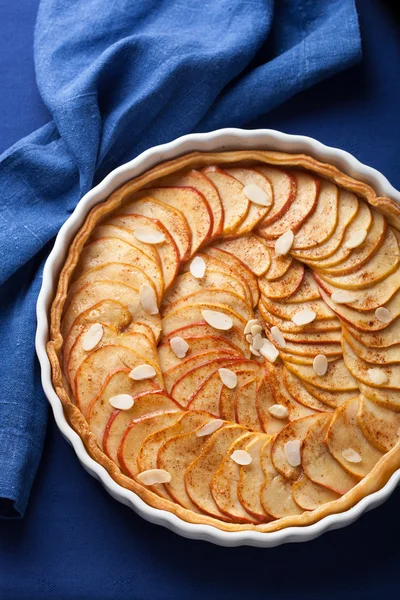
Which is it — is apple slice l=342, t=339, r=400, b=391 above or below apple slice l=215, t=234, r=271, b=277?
below

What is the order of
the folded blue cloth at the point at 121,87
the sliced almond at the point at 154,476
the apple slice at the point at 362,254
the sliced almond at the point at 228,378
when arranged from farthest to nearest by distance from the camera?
1. the folded blue cloth at the point at 121,87
2. the apple slice at the point at 362,254
3. the sliced almond at the point at 228,378
4. the sliced almond at the point at 154,476

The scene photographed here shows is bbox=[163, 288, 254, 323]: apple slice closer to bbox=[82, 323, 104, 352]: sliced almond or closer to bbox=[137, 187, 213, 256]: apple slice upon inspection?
bbox=[137, 187, 213, 256]: apple slice

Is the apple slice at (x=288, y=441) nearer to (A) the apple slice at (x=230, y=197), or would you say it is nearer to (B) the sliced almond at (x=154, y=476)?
(B) the sliced almond at (x=154, y=476)

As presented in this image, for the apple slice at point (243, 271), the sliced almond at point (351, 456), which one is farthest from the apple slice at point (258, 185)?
the sliced almond at point (351, 456)

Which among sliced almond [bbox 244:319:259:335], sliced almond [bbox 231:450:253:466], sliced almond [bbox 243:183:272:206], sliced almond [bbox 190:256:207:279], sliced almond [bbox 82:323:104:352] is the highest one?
sliced almond [bbox 243:183:272:206]

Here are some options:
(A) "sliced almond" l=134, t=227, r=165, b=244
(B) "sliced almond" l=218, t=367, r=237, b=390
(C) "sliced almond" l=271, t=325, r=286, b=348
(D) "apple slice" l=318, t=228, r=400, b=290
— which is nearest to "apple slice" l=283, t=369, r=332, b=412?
(C) "sliced almond" l=271, t=325, r=286, b=348

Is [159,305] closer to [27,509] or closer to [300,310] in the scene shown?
[300,310]

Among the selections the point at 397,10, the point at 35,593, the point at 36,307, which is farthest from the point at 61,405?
the point at 397,10
